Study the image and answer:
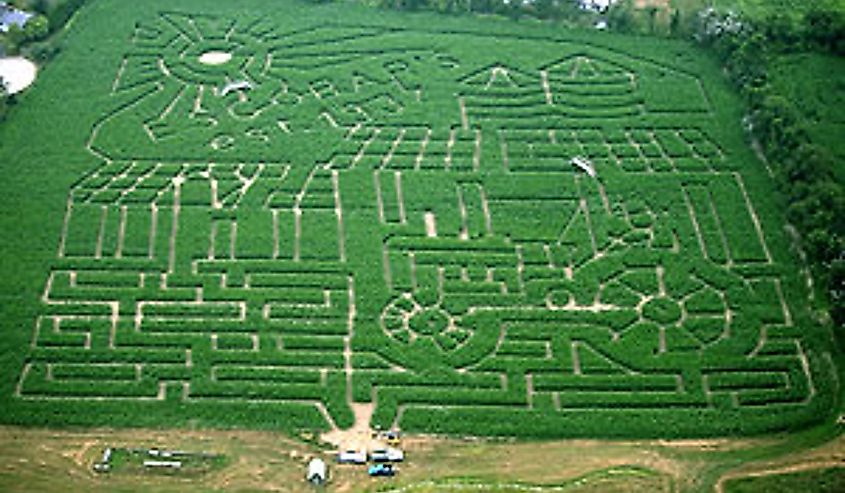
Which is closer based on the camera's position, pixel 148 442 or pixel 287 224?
pixel 148 442

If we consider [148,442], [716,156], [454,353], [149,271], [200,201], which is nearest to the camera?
[148,442]

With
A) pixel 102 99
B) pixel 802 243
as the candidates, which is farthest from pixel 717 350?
pixel 102 99

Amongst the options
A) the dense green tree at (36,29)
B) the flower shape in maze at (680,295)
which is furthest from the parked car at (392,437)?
the dense green tree at (36,29)

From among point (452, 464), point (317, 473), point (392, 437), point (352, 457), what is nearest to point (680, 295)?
point (452, 464)

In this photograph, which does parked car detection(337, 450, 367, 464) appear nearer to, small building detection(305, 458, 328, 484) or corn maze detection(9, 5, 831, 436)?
small building detection(305, 458, 328, 484)

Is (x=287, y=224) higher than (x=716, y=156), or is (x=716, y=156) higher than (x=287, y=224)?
(x=716, y=156)

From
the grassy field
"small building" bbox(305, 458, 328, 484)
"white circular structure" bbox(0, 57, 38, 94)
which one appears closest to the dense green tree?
"white circular structure" bbox(0, 57, 38, 94)

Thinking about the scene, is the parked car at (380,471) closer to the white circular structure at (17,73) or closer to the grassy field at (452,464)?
the grassy field at (452,464)

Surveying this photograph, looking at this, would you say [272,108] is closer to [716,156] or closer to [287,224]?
[287,224]
